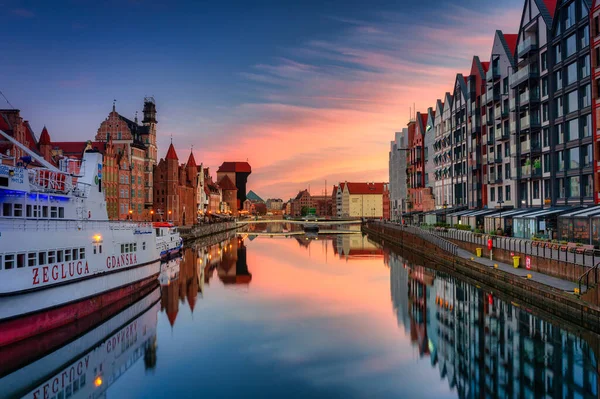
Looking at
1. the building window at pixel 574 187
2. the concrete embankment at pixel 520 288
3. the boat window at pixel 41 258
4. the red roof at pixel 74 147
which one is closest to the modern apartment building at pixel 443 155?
the concrete embankment at pixel 520 288

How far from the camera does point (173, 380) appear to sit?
67.5ft

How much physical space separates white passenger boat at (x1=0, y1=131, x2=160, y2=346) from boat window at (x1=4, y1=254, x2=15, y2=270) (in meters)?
0.04

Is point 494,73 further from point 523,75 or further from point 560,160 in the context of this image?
point 560,160

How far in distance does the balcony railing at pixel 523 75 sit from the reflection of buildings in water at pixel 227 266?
35.7m

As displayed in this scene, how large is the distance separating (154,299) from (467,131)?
53.4 meters

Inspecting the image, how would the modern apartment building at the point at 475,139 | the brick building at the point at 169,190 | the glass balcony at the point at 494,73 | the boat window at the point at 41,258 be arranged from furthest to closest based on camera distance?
the brick building at the point at 169,190 < the modern apartment building at the point at 475,139 < the glass balcony at the point at 494,73 < the boat window at the point at 41,258

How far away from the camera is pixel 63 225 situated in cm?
2725

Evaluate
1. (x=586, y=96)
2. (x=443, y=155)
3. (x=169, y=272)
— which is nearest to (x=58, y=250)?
(x=169, y=272)

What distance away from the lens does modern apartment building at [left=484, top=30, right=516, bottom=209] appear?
56.4 metres

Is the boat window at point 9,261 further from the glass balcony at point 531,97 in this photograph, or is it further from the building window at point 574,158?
the glass balcony at point 531,97

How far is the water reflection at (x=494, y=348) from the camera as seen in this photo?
63.0 ft

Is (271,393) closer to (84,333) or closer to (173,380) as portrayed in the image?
(173,380)

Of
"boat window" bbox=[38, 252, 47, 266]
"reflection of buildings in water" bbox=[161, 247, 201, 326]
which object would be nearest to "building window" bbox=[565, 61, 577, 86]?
"reflection of buildings in water" bbox=[161, 247, 201, 326]

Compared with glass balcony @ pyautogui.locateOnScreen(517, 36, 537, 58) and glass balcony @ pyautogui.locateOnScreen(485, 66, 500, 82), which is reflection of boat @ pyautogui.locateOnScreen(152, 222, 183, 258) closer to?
glass balcony @ pyautogui.locateOnScreen(485, 66, 500, 82)
